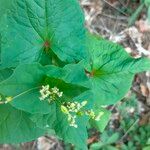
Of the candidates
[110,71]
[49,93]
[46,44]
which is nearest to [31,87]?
[49,93]

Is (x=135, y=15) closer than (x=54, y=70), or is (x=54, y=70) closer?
(x=54, y=70)

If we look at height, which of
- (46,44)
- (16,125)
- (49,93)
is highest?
(46,44)

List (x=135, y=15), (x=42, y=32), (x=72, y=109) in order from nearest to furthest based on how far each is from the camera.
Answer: (x=72, y=109) → (x=42, y=32) → (x=135, y=15)

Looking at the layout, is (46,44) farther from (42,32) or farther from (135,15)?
(135,15)

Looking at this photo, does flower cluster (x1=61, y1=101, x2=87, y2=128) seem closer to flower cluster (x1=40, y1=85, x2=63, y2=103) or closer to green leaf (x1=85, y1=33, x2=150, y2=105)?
flower cluster (x1=40, y1=85, x2=63, y2=103)

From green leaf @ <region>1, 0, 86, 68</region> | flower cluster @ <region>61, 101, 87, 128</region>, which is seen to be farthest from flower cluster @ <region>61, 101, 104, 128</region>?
green leaf @ <region>1, 0, 86, 68</region>
